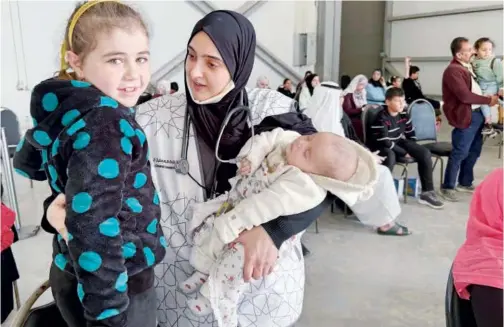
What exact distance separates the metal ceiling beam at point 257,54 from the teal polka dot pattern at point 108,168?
6734 millimetres

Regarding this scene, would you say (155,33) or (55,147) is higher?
(155,33)

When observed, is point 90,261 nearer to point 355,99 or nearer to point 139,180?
point 139,180

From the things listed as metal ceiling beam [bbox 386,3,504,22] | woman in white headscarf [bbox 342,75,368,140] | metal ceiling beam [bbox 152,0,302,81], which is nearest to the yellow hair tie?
woman in white headscarf [bbox 342,75,368,140]

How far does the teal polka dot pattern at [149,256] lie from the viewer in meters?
0.98

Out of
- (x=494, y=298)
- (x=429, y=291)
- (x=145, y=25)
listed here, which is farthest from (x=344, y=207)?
(x=145, y=25)

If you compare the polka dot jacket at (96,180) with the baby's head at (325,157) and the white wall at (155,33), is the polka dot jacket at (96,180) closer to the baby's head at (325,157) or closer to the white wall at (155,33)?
the baby's head at (325,157)

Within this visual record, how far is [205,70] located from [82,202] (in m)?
0.55

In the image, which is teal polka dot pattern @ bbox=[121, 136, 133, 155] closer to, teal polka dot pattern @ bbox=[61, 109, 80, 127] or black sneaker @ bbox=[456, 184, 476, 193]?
teal polka dot pattern @ bbox=[61, 109, 80, 127]

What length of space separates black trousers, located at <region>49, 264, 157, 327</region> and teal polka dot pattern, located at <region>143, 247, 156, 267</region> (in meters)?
0.07

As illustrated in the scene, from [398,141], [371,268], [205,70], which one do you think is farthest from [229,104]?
[398,141]

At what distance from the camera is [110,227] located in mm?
858

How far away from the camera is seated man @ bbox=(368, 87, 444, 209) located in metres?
4.17

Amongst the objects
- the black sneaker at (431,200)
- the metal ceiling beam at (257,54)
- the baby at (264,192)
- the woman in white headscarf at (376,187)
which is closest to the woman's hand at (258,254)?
the baby at (264,192)

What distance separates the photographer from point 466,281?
110 cm
